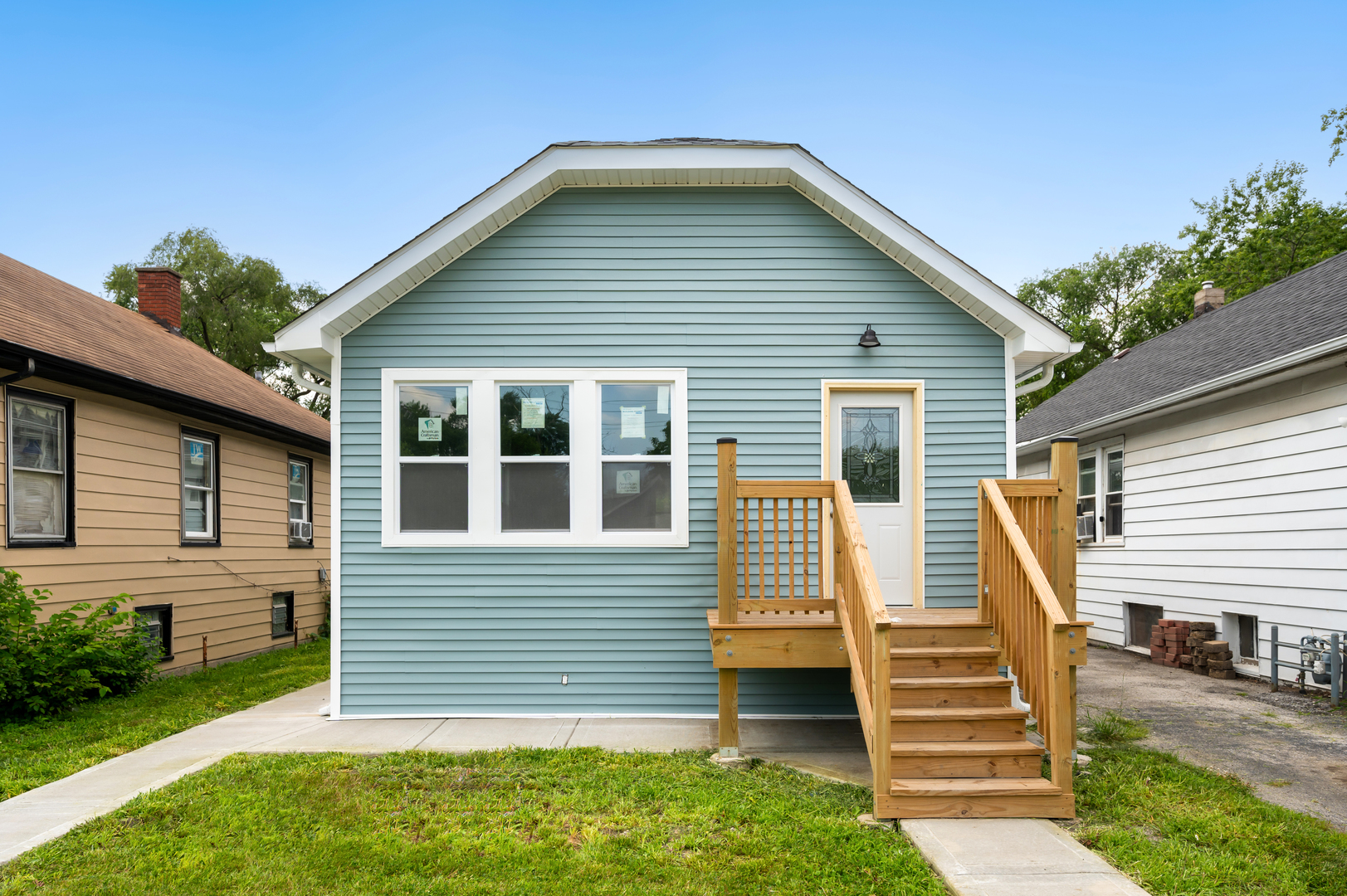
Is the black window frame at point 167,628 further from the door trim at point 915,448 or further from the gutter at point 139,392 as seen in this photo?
the door trim at point 915,448

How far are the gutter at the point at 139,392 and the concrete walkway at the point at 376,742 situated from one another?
3493 millimetres

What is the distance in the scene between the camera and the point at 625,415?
21.9ft

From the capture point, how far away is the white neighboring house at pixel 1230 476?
7.41 m

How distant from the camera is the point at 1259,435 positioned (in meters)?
8.34

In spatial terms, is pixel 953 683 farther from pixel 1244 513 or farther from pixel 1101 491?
pixel 1101 491

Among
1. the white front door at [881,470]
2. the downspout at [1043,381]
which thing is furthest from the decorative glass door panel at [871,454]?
the downspout at [1043,381]

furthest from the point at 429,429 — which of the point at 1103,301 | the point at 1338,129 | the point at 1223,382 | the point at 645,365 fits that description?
the point at 1103,301

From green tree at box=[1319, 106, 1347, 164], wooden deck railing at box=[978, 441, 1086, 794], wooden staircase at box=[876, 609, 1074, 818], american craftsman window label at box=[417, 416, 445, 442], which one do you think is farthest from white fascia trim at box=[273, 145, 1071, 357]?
green tree at box=[1319, 106, 1347, 164]

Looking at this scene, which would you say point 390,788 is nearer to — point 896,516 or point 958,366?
point 896,516

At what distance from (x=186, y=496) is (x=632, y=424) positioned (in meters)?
6.18

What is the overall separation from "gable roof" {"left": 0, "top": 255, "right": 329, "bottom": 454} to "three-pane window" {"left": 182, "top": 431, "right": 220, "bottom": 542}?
1.08ft

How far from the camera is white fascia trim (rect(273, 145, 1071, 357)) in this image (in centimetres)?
637

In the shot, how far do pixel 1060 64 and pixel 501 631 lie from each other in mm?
16791

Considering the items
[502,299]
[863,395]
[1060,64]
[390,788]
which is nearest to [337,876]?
[390,788]
